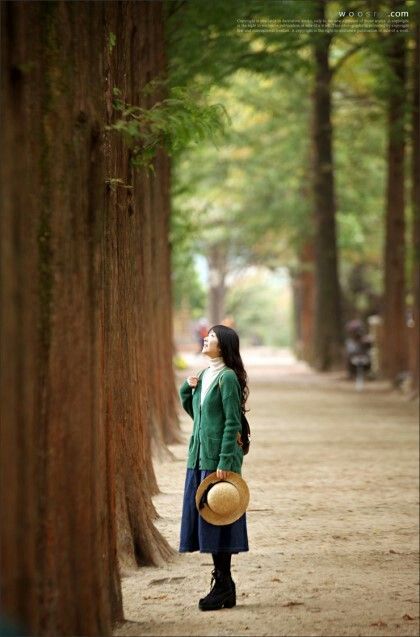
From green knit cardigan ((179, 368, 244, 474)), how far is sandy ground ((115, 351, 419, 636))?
0.90 meters

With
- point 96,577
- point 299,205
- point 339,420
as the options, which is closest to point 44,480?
point 96,577

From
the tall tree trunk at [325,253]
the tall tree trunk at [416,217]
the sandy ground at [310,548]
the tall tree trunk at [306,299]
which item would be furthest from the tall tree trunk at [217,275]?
the sandy ground at [310,548]

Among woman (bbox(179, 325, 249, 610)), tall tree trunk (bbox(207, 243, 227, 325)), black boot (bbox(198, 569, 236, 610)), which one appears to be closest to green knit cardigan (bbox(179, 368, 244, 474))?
woman (bbox(179, 325, 249, 610))

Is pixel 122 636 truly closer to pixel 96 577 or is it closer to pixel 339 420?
pixel 96 577

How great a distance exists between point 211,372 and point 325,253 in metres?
28.8

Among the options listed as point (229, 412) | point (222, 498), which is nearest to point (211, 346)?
point (229, 412)

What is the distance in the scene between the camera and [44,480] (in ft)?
21.9

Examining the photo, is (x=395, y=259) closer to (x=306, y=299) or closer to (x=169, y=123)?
(x=306, y=299)

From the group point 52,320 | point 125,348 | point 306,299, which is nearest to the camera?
point 52,320

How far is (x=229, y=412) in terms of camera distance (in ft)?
26.1

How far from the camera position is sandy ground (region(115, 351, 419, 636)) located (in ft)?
26.9

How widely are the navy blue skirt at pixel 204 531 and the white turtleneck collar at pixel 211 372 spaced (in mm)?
476

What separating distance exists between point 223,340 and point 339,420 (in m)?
15.4

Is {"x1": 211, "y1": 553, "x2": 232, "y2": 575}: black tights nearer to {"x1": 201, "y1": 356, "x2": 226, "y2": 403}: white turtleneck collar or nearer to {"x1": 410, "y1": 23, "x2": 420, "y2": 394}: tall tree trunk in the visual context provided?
{"x1": 201, "y1": 356, "x2": 226, "y2": 403}: white turtleneck collar
